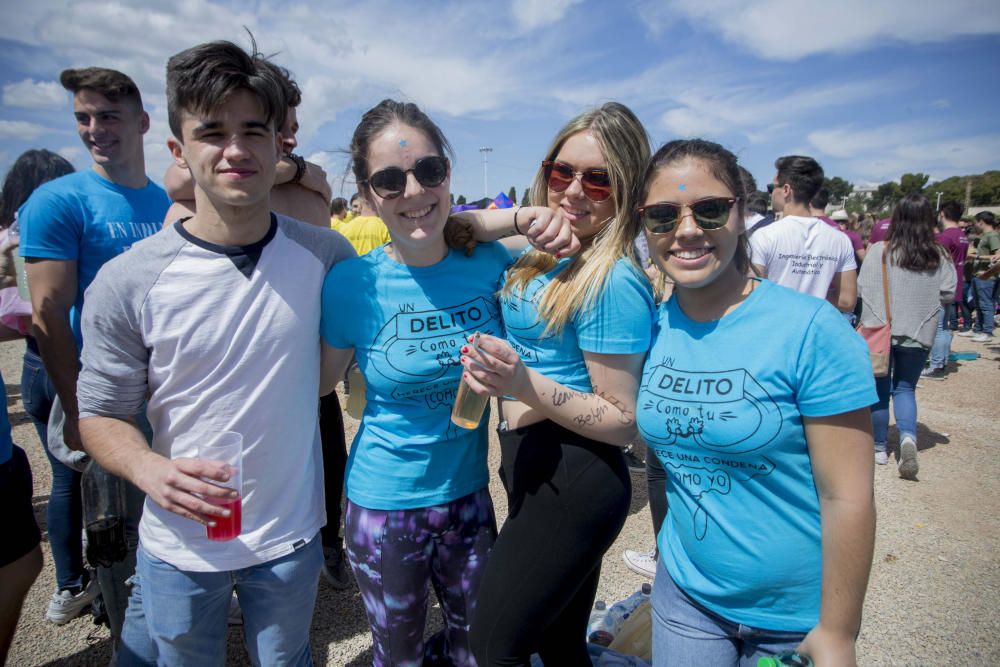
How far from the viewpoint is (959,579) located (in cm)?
354

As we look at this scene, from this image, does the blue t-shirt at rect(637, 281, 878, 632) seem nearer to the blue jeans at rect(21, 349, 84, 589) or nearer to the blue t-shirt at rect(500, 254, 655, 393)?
the blue t-shirt at rect(500, 254, 655, 393)

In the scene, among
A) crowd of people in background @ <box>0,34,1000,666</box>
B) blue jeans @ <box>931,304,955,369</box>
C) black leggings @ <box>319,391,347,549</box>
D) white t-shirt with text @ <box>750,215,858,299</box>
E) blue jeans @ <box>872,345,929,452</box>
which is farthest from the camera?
blue jeans @ <box>931,304,955,369</box>

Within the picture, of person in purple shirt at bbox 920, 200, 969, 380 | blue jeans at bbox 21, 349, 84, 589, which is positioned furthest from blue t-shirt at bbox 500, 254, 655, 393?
person in purple shirt at bbox 920, 200, 969, 380

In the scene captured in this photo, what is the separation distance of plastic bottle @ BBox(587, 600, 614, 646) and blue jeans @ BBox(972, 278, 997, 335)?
12.2 metres

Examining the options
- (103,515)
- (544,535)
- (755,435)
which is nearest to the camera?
(755,435)

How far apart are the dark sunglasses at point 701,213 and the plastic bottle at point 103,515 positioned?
2088 mm

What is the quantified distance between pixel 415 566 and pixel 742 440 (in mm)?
1181

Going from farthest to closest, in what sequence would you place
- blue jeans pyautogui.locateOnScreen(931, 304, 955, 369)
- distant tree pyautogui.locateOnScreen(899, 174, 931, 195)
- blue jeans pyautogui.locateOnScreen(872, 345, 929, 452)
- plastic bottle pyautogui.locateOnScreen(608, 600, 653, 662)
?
distant tree pyautogui.locateOnScreen(899, 174, 931, 195) → blue jeans pyautogui.locateOnScreen(931, 304, 955, 369) → blue jeans pyautogui.locateOnScreen(872, 345, 929, 452) → plastic bottle pyautogui.locateOnScreen(608, 600, 653, 662)

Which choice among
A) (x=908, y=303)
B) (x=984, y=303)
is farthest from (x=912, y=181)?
(x=908, y=303)

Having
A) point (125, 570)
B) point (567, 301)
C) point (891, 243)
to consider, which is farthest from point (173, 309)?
point (891, 243)

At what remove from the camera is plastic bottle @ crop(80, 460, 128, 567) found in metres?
1.93

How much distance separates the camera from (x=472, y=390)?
1.71m

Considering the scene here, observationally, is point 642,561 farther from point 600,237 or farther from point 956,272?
point 956,272

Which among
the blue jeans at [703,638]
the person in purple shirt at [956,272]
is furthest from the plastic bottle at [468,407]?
the person in purple shirt at [956,272]
